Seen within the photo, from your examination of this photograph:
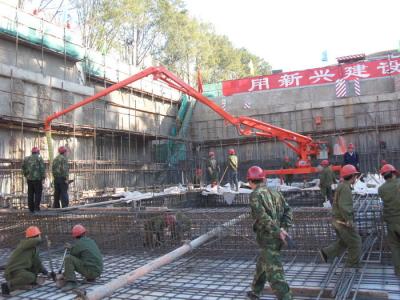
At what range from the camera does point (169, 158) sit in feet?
70.5

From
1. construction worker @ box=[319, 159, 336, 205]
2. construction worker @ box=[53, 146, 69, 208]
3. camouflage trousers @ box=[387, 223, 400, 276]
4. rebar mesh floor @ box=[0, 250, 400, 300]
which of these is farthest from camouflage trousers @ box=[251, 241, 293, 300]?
construction worker @ box=[319, 159, 336, 205]

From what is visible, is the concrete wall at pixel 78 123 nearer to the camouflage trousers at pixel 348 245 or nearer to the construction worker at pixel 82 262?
the construction worker at pixel 82 262

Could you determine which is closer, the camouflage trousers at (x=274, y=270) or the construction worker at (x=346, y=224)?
the camouflage trousers at (x=274, y=270)

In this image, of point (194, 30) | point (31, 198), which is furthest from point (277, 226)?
point (194, 30)

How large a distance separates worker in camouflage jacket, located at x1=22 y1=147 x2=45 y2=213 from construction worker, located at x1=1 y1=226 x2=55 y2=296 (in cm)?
341

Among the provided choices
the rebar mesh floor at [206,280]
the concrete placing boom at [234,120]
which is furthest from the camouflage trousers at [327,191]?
the rebar mesh floor at [206,280]

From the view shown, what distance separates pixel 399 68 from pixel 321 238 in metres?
15.1

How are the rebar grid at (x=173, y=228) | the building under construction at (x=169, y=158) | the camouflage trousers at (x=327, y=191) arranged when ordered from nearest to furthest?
the building under construction at (x=169, y=158) < the rebar grid at (x=173, y=228) < the camouflage trousers at (x=327, y=191)

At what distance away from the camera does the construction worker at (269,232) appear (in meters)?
4.09

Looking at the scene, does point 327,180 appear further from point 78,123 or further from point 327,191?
point 78,123

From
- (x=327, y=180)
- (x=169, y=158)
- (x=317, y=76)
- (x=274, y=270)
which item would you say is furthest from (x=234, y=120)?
(x=317, y=76)

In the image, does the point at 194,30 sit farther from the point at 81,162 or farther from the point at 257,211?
the point at 257,211

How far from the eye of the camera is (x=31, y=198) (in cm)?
890

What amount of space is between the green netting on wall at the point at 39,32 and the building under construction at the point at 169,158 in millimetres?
47
